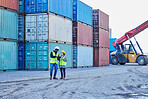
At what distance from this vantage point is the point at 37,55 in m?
18.3

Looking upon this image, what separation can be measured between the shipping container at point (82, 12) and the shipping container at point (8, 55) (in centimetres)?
715

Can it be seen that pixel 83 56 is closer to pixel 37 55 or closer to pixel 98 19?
pixel 98 19

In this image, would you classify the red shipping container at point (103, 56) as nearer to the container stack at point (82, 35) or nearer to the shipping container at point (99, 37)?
the shipping container at point (99, 37)

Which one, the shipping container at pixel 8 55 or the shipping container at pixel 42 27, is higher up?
the shipping container at pixel 42 27

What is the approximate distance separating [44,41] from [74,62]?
17.7 ft

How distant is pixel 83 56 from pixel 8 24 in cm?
895

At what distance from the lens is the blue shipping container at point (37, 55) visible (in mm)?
18125

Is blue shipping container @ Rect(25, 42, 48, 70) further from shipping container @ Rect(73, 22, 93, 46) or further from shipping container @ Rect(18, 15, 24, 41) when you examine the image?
shipping container @ Rect(73, 22, 93, 46)

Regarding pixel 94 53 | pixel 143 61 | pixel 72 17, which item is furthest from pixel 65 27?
pixel 143 61

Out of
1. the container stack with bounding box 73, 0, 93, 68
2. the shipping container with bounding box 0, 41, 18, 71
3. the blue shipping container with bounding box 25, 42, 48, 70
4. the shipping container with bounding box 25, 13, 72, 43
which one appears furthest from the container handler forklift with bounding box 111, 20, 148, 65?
the shipping container with bounding box 0, 41, 18, 71

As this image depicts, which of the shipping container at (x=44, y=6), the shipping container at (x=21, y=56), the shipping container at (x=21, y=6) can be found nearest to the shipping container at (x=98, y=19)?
the shipping container at (x=44, y=6)

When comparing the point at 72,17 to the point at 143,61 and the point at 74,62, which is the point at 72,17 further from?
the point at 143,61

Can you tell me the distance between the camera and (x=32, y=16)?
18609 millimetres

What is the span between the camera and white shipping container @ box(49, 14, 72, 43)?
18.6m
